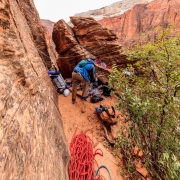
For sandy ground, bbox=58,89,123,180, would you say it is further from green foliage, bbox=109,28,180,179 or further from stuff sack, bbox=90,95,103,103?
green foliage, bbox=109,28,180,179

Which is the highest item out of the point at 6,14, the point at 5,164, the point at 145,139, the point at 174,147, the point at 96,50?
the point at 6,14

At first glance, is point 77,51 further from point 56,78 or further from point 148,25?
point 148,25

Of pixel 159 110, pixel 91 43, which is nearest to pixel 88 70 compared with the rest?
pixel 159 110

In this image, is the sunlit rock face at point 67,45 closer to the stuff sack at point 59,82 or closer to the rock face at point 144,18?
the stuff sack at point 59,82

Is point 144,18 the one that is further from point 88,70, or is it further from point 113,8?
point 88,70

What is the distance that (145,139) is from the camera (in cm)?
261

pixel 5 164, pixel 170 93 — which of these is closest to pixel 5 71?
pixel 5 164

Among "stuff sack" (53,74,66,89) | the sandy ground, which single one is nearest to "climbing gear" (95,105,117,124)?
the sandy ground

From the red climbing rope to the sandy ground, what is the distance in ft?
0.70

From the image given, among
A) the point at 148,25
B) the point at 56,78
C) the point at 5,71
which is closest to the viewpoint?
the point at 5,71

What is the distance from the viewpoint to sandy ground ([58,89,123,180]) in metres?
2.81

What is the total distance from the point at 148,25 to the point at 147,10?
488 cm

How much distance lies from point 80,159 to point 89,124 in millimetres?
1450

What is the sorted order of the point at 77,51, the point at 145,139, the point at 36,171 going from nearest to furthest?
the point at 36,171
the point at 145,139
the point at 77,51
